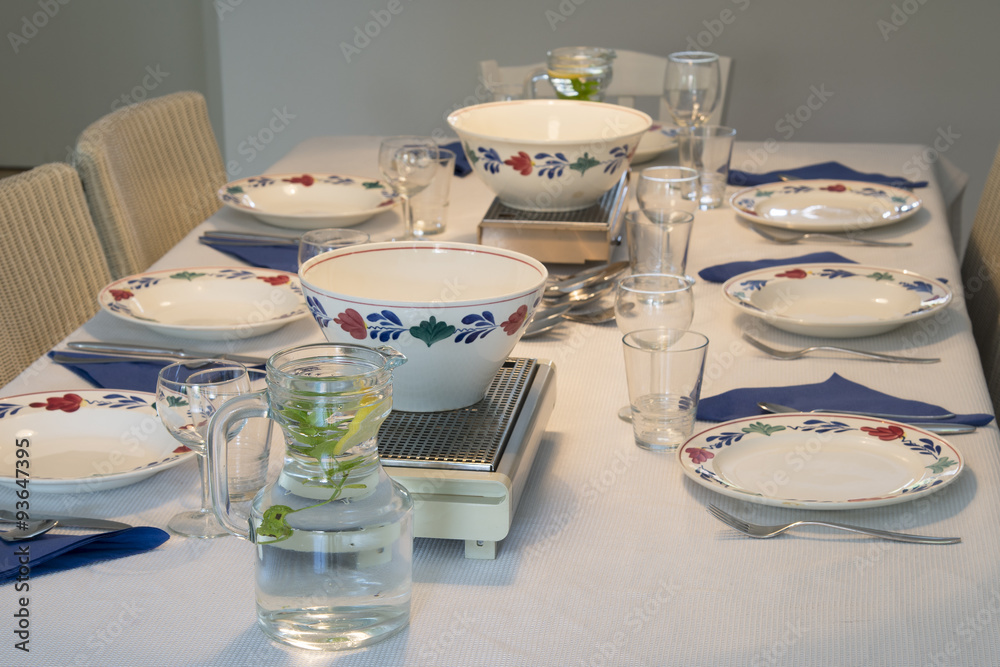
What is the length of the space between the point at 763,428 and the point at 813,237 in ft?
2.35

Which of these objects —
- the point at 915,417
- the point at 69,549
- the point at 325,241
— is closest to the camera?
the point at 69,549

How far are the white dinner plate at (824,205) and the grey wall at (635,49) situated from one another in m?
1.37

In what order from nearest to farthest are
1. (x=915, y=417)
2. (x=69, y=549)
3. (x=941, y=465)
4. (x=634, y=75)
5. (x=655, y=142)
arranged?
(x=69, y=549)
(x=941, y=465)
(x=915, y=417)
(x=655, y=142)
(x=634, y=75)

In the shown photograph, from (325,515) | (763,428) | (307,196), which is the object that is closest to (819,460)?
(763,428)

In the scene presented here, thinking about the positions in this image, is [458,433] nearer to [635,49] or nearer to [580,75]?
[580,75]

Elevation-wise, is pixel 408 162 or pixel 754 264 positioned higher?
pixel 408 162

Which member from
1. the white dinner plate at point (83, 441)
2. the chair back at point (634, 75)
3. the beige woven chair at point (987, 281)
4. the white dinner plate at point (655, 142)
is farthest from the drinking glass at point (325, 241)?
the chair back at point (634, 75)

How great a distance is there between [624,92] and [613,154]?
134 cm

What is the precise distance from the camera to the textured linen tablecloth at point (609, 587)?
63cm

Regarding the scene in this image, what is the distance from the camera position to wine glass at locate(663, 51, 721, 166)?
72.1 inches

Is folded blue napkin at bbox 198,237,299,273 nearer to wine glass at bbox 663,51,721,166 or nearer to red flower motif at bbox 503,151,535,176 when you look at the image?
red flower motif at bbox 503,151,535,176

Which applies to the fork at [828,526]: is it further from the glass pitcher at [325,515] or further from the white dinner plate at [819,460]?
the glass pitcher at [325,515]

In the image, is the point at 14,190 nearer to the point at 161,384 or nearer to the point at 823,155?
the point at 161,384

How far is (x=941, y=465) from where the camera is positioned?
816 mm
